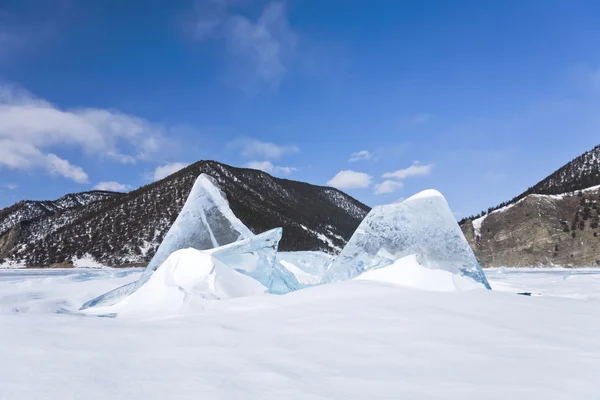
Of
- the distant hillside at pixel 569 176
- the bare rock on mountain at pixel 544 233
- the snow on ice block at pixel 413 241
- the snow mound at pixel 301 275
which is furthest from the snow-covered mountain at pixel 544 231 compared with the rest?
the snow on ice block at pixel 413 241

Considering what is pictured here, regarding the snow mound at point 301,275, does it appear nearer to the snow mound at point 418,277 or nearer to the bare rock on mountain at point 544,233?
the snow mound at point 418,277

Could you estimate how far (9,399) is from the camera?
2.17 m

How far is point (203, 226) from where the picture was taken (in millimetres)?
9359

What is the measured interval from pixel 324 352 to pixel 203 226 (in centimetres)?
658

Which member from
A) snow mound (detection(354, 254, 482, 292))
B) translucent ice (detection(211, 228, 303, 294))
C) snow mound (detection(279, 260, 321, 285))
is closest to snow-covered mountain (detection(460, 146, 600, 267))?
snow mound (detection(279, 260, 321, 285))

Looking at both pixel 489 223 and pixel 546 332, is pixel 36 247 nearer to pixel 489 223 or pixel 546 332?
pixel 489 223

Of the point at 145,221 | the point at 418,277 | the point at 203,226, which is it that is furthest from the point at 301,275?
the point at 145,221

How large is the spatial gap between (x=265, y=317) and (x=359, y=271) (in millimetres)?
3306

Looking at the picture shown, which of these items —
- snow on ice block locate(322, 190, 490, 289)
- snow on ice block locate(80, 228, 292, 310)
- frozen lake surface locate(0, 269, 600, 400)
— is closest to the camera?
frozen lake surface locate(0, 269, 600, 400)

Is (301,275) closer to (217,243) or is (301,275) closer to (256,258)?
(217,243)

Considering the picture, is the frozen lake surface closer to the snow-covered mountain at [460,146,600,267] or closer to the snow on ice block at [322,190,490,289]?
the snow on ice block at [322,190,490,289]

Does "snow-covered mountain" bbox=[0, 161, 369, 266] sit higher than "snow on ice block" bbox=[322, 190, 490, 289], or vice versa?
"snow-covered mountain" bbox=[0, 161, 369, 266]

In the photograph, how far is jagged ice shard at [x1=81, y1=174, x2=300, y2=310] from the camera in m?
7.79

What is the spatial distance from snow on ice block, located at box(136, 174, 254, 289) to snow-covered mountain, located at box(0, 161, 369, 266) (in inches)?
2322
